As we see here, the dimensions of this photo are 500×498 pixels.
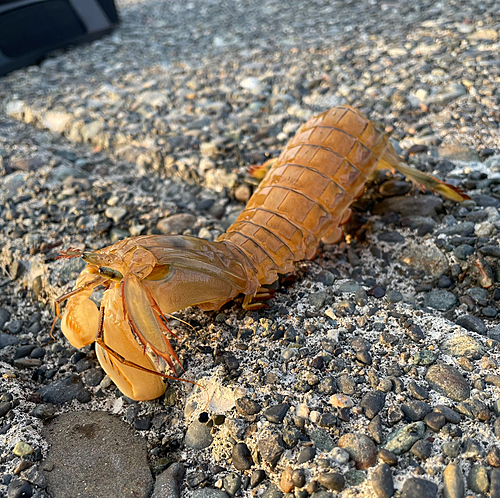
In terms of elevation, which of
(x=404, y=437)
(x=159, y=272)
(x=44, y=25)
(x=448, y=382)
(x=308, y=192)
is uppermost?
(x=44, y=25)

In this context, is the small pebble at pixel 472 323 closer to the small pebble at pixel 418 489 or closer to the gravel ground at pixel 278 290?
the gravel ground at pixel 278 290

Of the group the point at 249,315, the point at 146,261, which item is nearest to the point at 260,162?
the point at 249,315

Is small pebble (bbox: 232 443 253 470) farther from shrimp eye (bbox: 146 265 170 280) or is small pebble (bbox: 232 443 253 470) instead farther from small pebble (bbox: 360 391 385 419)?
shrimp eye (bbox: 146 265 170 280)

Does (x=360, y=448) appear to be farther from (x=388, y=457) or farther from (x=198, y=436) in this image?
(x=198, y=436)

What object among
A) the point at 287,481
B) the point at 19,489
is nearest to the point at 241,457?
the point at 287,481

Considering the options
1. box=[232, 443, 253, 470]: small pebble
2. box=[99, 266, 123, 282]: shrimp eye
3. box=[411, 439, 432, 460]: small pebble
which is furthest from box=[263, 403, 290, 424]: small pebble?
box=[99, 266, 123, 282]: shrimp eye

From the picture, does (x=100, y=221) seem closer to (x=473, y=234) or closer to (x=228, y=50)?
(x=473, y=234)
